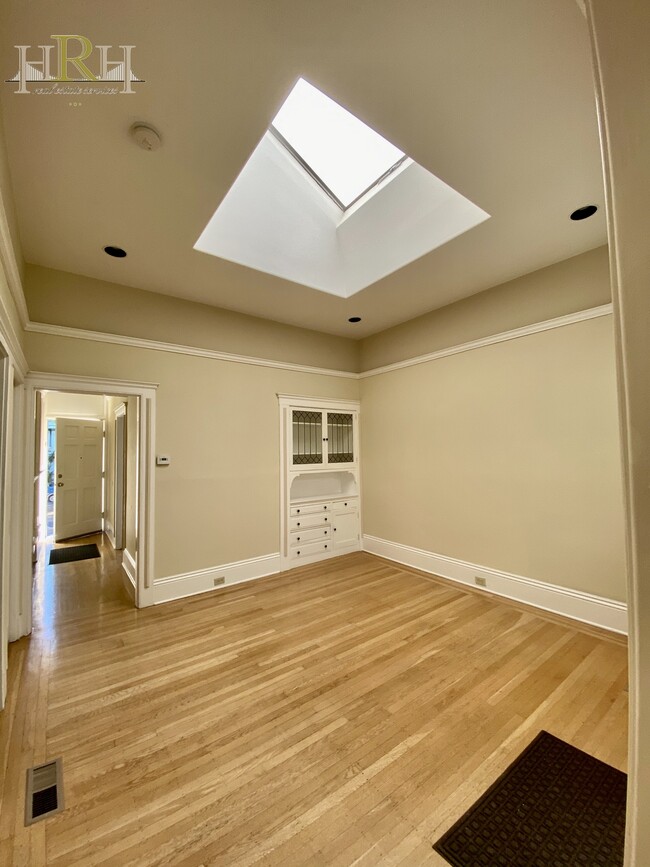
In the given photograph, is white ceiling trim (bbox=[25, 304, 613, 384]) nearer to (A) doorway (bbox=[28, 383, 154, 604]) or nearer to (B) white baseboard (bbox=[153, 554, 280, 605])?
(A) doorway (bbox=[28, 383, 154, 604])

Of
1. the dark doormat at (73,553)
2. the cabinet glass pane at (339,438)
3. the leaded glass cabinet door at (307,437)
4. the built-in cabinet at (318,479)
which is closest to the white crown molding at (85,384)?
the built-in cabinet at (318,479)

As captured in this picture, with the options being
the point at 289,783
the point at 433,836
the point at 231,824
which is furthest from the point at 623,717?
the point at 231,824

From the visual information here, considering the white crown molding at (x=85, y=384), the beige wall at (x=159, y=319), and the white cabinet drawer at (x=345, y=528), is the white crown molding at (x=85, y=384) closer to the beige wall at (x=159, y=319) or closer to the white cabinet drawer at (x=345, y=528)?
the beige wall at (x=159, y=319)

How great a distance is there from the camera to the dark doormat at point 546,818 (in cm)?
132

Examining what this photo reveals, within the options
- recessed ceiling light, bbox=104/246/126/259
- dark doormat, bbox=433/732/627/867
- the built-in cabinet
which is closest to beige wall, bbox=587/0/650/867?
dark doormat, bbox=433/732/627/867

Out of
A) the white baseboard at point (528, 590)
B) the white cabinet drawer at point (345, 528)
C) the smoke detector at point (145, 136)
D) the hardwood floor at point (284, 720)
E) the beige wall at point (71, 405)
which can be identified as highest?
the smoke detector at point (145, 136)

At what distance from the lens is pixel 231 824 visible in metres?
1.43

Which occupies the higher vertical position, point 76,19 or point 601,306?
point 76,19

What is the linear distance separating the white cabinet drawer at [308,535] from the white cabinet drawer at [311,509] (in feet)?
0.73

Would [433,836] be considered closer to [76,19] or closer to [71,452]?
[76,19]

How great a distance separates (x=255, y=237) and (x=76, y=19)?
170cm

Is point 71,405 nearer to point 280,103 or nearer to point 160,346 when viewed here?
point 160,346

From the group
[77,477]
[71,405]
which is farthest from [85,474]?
[71,405]

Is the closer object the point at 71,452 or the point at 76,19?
the point at 76,19
